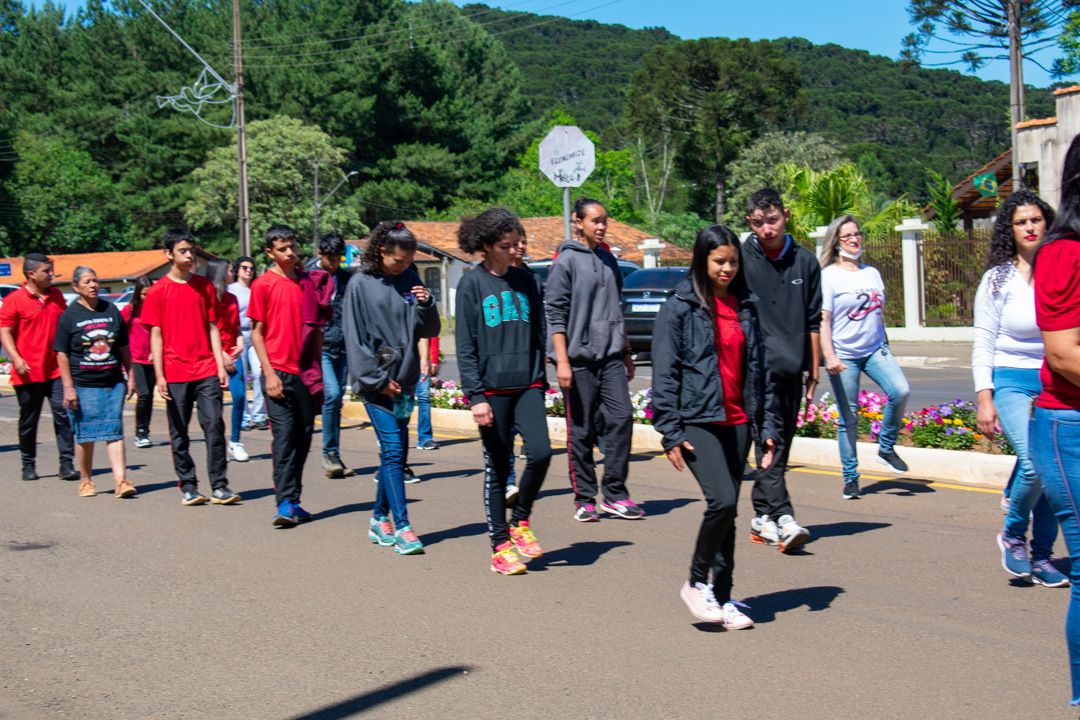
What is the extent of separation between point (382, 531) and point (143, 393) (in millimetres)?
5559

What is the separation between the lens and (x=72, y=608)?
17.3 feet

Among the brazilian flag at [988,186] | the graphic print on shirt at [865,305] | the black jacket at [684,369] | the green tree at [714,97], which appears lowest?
the black jacket at [684,369]

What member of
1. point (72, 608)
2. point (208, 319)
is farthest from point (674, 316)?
point (208, 319)

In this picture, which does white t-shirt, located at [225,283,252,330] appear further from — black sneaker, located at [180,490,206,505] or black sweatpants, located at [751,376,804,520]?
black sweatpants, located at [751,376,804,520]

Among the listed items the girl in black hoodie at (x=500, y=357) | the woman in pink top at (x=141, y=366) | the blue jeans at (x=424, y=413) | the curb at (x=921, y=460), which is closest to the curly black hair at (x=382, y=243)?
the girl in black hoodie at (x=500, y=357)

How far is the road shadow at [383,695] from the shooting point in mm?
3854

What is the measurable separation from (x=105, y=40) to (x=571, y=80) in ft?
231

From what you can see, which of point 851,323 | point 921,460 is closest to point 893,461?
point 921,460

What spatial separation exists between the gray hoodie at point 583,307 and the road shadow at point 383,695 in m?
2.91

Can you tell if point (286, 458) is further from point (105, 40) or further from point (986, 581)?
point (105, 40)

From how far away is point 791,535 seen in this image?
5785 millimetres

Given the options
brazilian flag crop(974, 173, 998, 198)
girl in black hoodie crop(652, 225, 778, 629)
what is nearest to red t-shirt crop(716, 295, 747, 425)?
girl in black hoodie crop(652, 225, 778, 629)

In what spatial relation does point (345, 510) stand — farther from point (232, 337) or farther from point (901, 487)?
point (901, 487)

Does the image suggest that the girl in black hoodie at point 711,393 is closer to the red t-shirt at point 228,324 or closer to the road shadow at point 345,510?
the road shadow at point 345,510
